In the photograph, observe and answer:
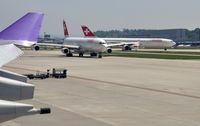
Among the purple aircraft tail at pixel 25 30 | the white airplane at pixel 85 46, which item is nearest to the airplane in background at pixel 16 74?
the purple aircraft tail at pixel 25 30

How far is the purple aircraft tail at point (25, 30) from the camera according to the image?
36.6 feet

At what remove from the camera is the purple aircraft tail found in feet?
36.6

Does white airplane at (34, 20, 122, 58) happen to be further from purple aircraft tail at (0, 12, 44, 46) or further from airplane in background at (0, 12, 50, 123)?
airplane in background at (0, 12, 50, 123)

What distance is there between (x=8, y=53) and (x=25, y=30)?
7.84 feet

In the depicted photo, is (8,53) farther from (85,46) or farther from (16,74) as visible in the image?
(85,46)

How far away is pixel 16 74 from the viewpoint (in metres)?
8.40

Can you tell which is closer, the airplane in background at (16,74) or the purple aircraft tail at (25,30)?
the airplane in background at (16,74)

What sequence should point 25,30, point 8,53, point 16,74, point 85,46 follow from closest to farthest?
point 16,74
point 8,53
point 25,30
point 85,46

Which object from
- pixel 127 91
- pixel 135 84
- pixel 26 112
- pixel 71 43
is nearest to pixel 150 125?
pixel 26 112

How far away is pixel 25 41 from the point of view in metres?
11.0

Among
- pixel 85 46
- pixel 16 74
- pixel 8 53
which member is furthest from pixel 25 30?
pixel 85 46

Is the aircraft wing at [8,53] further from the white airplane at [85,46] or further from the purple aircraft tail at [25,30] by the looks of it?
the white airplane at [85,46]

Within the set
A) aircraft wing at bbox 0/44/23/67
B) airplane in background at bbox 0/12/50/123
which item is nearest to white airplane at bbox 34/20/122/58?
airplane in background at bbox 0/12/50/123

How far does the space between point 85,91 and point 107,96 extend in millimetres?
2445
